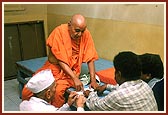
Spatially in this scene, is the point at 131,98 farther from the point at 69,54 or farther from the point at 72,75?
the point at 69,54

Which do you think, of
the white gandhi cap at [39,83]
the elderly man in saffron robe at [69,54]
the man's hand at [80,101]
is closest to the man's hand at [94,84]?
the elderly man in saffron robe at [69,54]

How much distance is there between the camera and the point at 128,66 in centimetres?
137

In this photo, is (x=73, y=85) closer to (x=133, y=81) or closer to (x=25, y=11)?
(x=133, y=81)

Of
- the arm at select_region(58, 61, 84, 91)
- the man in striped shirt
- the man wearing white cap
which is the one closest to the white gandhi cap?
the man wearing white cap

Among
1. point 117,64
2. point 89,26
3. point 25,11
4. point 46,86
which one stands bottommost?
point 46,86

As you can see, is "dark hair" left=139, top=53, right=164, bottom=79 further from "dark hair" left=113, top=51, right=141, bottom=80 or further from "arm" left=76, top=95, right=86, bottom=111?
"arm" left=76, top=95, right=86, bottom=111

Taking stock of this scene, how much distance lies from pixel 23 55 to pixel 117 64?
321 cm

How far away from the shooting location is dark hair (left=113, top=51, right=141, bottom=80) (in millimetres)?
1374

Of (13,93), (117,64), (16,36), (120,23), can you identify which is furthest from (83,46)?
(16,36)

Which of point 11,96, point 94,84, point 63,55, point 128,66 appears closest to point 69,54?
point 63,55

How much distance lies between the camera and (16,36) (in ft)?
13.9

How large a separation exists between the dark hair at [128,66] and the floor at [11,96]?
6.58ft

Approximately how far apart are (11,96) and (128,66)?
2473mm

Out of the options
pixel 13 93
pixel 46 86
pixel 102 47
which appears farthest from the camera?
pixel 13 93
